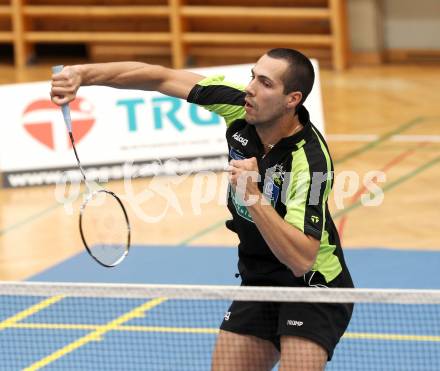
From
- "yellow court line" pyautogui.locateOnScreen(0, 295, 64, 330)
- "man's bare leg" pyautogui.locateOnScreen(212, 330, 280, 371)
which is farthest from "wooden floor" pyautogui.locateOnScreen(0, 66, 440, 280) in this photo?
"man's bare leg" pyautogui.locateOnScreen(212, 330, 280, 371)

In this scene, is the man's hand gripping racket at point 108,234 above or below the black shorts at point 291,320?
above

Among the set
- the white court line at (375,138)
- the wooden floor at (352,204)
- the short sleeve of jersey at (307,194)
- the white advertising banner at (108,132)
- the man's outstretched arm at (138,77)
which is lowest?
the wooden floor at (352,204)

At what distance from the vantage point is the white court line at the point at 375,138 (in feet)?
49.3

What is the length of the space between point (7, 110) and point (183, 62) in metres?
7.10

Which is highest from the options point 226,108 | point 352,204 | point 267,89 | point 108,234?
point 267,89

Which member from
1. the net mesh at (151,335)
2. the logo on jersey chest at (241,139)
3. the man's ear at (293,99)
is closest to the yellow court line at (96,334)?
the net mesh at (151,335)

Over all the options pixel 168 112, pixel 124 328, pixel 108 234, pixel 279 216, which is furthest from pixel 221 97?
pixel 168 112

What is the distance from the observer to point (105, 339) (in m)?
8.91

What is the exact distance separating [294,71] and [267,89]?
0.16 metres

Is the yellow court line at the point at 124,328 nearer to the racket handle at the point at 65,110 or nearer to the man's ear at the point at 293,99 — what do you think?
the racket handle at the point at 65,110

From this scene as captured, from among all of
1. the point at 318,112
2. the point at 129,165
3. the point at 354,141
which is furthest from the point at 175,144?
the point at 354,141

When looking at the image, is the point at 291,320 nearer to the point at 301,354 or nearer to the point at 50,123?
the point at 301,354

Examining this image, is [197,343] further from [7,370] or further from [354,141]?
[354,141]

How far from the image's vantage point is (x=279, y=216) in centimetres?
536
